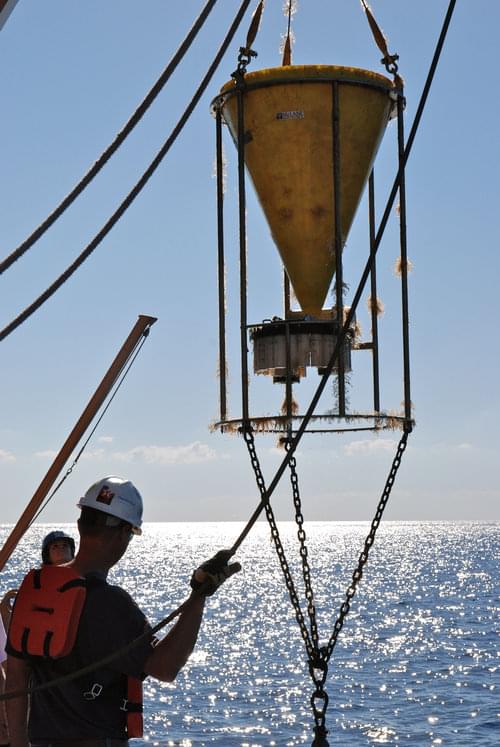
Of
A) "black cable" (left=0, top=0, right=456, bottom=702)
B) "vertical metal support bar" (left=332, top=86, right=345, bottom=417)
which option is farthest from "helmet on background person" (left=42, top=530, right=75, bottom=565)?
"black cable" (left=0, top=0, right=456, bottom=702)

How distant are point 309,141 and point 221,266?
1271 millimetres

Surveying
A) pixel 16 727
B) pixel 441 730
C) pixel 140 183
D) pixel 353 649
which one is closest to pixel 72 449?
pixel 140 183

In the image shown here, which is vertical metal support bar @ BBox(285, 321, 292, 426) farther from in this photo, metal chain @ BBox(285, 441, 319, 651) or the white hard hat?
the white hard hat

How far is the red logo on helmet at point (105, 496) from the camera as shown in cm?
459

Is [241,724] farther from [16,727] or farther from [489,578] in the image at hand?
[489,578]

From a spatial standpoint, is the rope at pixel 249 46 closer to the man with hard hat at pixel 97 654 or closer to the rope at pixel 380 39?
the rope at pixel 380 39

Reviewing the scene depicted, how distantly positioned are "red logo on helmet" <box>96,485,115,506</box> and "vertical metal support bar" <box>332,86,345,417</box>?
4.23 m

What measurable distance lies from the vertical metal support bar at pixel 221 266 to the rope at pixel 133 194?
2.64 m

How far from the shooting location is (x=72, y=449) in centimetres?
1081

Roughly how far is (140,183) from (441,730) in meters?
32.7

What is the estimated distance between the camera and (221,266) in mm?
9352

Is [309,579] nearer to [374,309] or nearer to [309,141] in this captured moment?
[374,309]

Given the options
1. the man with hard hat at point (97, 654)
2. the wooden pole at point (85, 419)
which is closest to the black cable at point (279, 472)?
the man with hard hat at point (97, 654)


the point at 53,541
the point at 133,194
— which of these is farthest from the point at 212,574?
the point at 53,541
